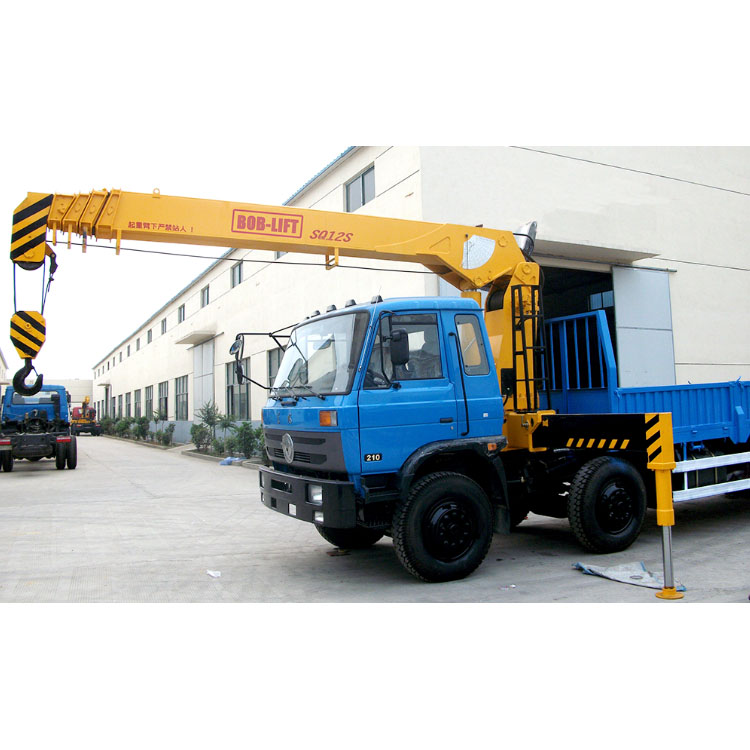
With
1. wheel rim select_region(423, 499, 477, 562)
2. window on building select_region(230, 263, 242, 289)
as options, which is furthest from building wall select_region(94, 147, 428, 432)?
wheel rim select_region(423, 499, 477, 562)

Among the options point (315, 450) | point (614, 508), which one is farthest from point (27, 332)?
point (614, 508)

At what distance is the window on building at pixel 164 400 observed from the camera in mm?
37944

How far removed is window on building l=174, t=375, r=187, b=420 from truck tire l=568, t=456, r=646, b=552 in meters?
29.3

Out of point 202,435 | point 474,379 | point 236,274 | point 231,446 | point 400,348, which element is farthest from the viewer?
point 236,274

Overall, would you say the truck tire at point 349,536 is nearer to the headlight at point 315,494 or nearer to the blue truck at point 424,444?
the blue truck at point 424,444

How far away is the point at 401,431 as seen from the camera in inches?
221

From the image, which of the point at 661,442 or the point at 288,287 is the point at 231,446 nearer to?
the point at 288,287

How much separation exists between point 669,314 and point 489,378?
10505 mm

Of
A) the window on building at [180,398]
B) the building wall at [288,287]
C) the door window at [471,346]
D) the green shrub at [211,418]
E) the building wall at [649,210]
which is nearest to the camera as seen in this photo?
the door window at [471,346]

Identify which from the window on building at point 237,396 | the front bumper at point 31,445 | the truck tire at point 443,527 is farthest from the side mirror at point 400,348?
the window on building at point 237,396

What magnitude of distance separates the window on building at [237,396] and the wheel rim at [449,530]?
1685 cm

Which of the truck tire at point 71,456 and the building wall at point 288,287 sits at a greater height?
the building wall at point 288,287

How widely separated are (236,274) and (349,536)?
763 inches

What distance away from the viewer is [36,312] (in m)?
5.87
